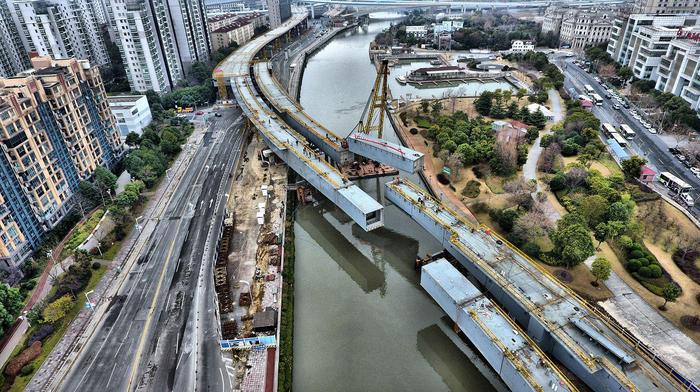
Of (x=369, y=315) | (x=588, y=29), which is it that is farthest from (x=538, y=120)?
(x=588, y=29)

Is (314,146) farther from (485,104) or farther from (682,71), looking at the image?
(682,71)

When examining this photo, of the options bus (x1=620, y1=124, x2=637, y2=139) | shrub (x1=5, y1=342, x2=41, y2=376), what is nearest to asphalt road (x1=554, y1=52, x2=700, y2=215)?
bus (x1=620, y1=124, x2=637, y2=139)

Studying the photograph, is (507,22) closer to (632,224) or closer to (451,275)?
(632,224)

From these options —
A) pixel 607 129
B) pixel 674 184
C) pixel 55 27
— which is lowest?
pixel 674 184

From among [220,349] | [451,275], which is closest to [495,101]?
[451,275]

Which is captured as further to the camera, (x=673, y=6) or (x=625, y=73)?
(x=673, y=6)

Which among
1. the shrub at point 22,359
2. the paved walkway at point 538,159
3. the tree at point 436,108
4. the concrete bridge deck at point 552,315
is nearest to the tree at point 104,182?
the shrub at point 22,359
